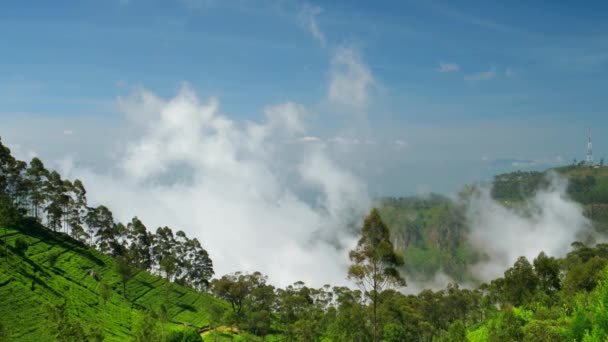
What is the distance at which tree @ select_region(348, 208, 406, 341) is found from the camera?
1650 inches

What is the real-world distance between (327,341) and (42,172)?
96.6m

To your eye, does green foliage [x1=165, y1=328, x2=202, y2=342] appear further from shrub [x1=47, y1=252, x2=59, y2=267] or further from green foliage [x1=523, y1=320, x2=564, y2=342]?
shrub [x1=47, y1=252, x2=59, y2=267]

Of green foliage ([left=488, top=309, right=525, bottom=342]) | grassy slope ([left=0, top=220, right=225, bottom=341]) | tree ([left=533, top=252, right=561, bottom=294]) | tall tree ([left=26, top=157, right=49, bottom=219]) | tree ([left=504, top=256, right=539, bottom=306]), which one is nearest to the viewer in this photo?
green foliage ([left=488, top=309, right=525, bottom=342])

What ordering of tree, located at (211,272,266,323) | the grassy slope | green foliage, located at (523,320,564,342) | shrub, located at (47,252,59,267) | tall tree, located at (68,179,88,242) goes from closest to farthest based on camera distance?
1. green foliage, located at (523,320,564,342)
2. the grassy slope
3. shrub, located at (47,252,59,267)
4. tree, located at (211,272,266,323)
5. tall tree, located at (68,179,88,242)

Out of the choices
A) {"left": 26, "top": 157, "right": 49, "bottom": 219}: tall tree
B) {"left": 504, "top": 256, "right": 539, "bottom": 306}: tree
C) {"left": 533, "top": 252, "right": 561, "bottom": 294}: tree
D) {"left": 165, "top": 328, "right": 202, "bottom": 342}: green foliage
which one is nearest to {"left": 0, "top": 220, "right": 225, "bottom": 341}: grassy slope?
{"left": 26, "top": 157, "right": 49, "bottom": 219}: tall tree

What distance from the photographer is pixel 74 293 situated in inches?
3438

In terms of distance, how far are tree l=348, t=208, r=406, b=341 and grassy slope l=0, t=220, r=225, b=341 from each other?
3977 cm

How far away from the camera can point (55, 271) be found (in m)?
94.8

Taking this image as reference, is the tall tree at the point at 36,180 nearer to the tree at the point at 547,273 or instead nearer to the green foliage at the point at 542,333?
the green foliage at the point at 542,333

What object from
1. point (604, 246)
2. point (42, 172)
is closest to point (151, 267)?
point (42, 172)

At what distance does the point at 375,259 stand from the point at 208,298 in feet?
275

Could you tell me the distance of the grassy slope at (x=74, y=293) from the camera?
2766 inches

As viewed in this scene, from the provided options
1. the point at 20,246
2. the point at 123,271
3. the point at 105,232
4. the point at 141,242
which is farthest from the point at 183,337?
the point at 141,242

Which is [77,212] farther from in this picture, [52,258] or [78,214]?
[52,258]
